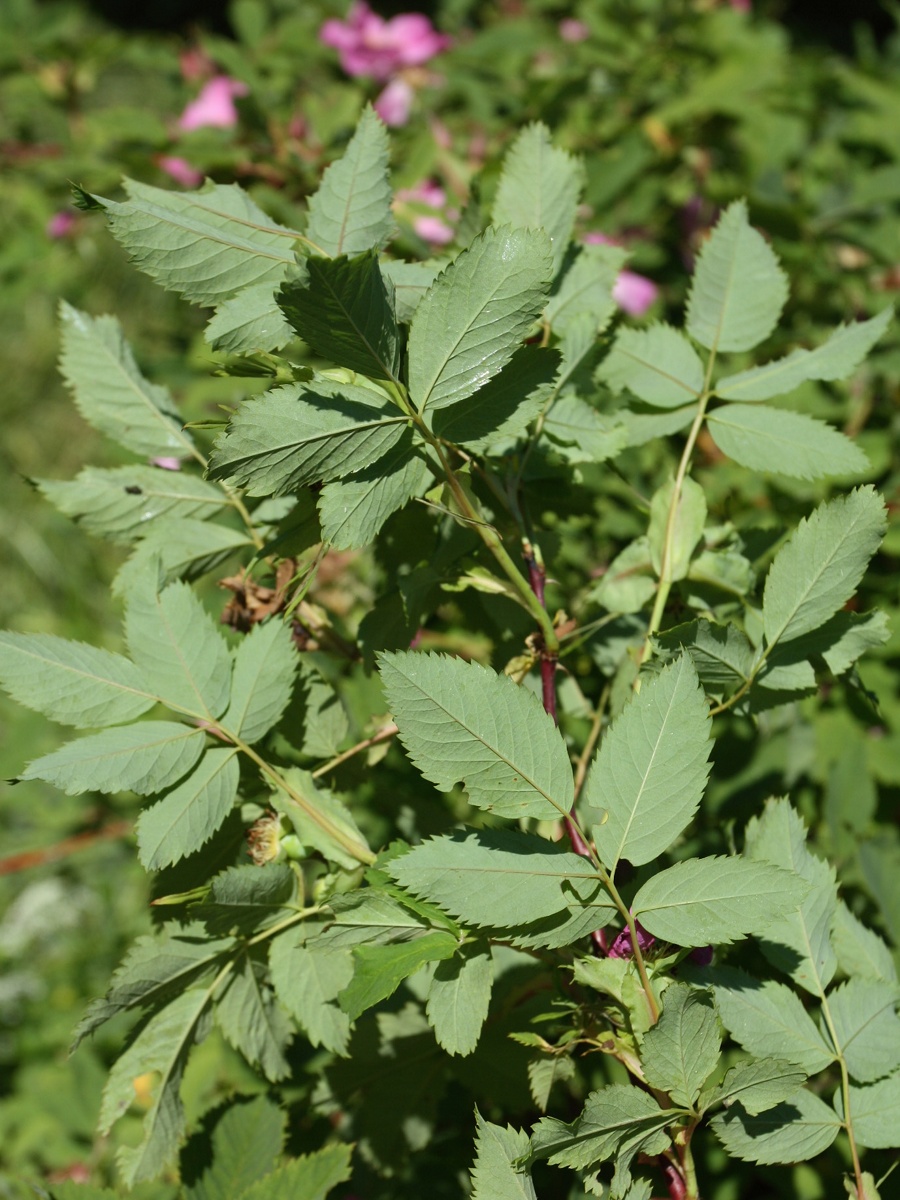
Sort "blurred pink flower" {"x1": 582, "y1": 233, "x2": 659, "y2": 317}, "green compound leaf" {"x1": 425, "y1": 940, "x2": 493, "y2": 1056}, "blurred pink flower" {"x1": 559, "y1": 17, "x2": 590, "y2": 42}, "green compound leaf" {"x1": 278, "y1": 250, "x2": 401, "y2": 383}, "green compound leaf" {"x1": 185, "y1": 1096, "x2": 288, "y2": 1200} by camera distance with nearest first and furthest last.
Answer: "green compound leaf" {"x1": 278, "y1": 250, "x2": 401, "y2": 383} < "green compound leaf" {"x1": 425, "y1": 940, "x2": 493, "y2": 1056} < "green compound leaf" {"x1": 185, "y1": 1096, "x2": 288, "y2": 1200} < "blurred pink flower" {"x1": 582, "y1": 233, "x2": 659, "y2": 317} < "blurred pink flower" {"x1": 559, "y1": 17, "x2": 590, "y2": 42}

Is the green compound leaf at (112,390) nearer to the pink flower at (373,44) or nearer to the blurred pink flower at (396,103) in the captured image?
the blurred pink flower at (396,103)

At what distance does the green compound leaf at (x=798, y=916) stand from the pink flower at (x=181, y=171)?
1.50 metres

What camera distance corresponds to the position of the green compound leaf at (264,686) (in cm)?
79

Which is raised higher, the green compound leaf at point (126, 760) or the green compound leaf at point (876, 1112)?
the green compound leaf at point (126, 760)

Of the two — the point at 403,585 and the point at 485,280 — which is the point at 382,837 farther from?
the point at 485,280

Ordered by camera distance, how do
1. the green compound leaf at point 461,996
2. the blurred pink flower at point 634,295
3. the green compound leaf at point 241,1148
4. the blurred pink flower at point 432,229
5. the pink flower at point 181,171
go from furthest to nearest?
the blurred pink flower at point 634,295
the pink flower at point 181,171
the blurred pink flower at point 432,229
the green compound leaf at point 241,1148
the green compound leaf at point 461,996

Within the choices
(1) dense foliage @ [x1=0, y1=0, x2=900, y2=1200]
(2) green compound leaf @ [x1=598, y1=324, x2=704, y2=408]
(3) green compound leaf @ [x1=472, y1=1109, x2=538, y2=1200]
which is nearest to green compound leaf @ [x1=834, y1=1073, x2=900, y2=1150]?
(1) dense foliage @ [x1=0, y1=0, x2=900, y2=1200]

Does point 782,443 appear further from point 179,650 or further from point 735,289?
point 179,650

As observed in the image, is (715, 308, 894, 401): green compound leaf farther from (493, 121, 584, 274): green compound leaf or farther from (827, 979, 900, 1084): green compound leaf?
(827, 979, 900, 1084): green compound leaf

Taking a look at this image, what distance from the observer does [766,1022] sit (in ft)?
2.51

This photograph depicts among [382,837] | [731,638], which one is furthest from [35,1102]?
[731,638]

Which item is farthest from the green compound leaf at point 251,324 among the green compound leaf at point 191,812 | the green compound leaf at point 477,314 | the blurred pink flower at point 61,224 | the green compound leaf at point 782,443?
the blurred pink flower at point 61,224

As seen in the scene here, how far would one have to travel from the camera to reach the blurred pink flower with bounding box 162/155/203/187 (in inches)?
68.9

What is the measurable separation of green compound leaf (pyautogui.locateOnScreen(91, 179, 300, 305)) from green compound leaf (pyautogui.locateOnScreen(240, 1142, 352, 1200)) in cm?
71
